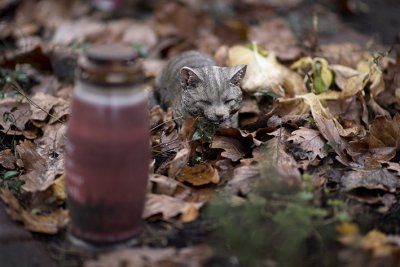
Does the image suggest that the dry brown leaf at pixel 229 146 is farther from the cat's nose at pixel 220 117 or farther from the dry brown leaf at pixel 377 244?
the dry brown leaf at pixel 377 244

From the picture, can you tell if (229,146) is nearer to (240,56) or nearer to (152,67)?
(240,56)

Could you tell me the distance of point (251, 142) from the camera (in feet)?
13.1

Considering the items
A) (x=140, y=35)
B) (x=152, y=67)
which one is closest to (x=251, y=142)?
(x=152, y=67)

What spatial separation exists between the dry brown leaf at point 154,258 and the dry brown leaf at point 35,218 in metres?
0.41

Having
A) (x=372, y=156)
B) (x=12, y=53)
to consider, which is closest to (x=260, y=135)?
(x=372, y=156)

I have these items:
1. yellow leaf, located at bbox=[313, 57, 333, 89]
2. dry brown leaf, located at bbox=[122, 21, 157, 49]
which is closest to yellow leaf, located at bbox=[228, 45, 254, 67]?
yellow leaf, located at bbox=[313, 57, 333, 89]

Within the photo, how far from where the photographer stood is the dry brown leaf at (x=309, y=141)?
12.4ft

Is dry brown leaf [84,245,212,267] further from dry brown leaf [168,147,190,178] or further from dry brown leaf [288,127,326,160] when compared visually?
dry brown leaf [288,127,326,160]

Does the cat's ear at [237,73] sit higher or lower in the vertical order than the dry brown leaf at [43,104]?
higher

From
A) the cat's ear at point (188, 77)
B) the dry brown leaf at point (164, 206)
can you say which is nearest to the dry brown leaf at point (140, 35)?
the cat's ear at point (188, 77)

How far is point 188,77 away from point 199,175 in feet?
2.80

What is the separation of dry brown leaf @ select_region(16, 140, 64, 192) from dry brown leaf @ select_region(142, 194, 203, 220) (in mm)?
584

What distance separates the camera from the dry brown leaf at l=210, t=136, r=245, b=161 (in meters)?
3.82

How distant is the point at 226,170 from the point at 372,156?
0.97 metres
